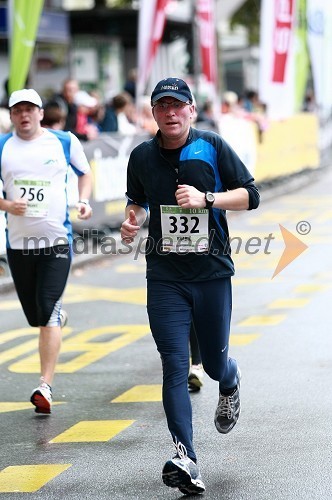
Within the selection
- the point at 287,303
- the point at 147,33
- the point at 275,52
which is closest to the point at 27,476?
the point at 287,303

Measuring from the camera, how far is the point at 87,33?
32031mm

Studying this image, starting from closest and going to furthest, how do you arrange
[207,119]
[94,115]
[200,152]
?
[200,152], [94,115], [207,119]

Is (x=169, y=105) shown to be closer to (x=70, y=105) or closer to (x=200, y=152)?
(x=200, y=152)

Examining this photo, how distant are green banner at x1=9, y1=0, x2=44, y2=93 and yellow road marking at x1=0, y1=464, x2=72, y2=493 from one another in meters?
8.92

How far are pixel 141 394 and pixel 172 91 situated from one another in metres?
2.75

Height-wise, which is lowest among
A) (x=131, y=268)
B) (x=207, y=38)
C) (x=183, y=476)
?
(x=131, y=268)

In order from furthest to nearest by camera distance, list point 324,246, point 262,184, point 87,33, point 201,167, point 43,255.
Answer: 1. point 87,33
2. point 262,184
3. point 324,246
4. point 43,255
5. point 201,167

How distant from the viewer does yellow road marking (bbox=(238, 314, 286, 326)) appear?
10570 millimetres

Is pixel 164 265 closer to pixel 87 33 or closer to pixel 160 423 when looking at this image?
pixel 160 423

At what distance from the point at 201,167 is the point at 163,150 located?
0.22 metres

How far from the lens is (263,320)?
10.7 metres

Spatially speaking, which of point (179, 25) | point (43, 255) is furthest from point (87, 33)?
point (43, 255)

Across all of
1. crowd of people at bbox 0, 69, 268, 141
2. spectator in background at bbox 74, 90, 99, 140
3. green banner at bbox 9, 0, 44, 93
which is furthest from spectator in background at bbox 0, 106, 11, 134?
spectator in background at bbox 74, 90, 99, 140

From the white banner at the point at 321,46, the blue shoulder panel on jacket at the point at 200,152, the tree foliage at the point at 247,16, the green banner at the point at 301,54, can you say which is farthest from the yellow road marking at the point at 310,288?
the tree foliage at the point at 247,16
